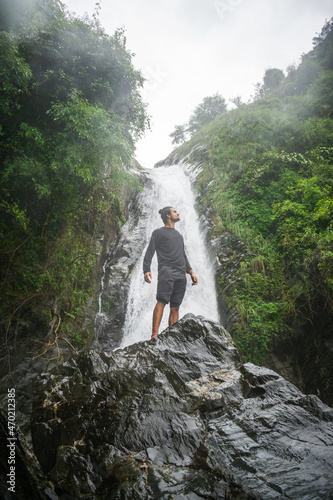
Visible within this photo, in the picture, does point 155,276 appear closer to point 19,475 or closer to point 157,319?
point 157,319

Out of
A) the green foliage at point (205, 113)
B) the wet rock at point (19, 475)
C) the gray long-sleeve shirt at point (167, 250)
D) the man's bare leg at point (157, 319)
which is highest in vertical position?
the green foliage at point (205, 113)

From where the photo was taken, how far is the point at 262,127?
12102 mm

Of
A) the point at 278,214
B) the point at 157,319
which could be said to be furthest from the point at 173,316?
the point at 278,214

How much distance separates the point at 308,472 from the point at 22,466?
5.40 feet

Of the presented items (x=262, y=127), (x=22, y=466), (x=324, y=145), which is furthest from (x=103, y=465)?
(x=262, y=127)

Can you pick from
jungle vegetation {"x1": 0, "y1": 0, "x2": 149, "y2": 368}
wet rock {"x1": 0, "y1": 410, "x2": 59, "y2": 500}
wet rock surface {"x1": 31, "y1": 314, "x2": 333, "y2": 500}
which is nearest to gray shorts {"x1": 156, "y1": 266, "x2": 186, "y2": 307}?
wet rock surface {"x1": 31, "y1": 314, "x2": 333, "y2": 500}

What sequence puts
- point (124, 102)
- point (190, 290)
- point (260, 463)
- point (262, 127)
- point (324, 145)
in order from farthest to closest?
point (262, 127) < point (324, 145) < point (124, 102) < point (190, 290) < point (260, 463)

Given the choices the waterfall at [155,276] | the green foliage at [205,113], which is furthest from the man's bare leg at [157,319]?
the green foliage at [205,113]

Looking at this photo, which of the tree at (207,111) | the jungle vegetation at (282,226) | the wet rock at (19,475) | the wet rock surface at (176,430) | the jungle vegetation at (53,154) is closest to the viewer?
the wet rock at (19,475)

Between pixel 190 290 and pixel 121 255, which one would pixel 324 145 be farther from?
pixel 121 255

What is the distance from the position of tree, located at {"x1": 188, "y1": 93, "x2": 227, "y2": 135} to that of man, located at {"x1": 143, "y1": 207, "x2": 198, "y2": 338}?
27.6m

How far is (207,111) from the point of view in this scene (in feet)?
91.2

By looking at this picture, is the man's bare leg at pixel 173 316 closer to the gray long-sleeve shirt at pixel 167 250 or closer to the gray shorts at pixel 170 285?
the gray shorts at pixel 170 285

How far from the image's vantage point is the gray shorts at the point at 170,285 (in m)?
3.88
